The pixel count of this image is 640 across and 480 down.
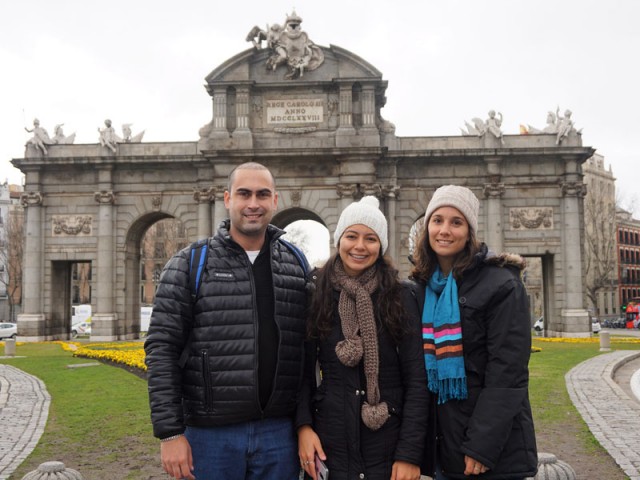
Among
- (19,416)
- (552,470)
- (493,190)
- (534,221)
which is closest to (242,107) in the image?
(493,190)

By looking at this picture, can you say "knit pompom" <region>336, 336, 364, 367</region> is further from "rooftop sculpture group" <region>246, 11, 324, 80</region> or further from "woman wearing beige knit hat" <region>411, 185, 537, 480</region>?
"rooftop sculpture group" <region>246, 11, 324, 80</region>

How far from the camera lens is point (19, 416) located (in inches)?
504

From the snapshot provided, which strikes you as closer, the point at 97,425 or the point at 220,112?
the point at 97,425

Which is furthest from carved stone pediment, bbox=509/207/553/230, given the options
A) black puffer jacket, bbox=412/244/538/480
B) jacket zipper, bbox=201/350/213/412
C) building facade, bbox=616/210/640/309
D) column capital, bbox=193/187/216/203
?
building facade, bbox=616/210/640/309

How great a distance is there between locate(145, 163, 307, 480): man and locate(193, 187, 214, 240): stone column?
28.5 metres

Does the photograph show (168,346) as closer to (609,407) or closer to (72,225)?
(609,407)

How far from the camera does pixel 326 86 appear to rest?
108 ft

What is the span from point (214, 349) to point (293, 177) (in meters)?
28.2

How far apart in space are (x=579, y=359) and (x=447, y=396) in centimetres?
1885

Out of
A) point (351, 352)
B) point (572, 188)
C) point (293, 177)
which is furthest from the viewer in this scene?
point (572, 188)

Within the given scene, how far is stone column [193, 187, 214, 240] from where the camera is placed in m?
33.4

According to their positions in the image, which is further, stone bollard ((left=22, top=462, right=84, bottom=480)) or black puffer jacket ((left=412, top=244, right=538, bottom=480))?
stone bollard ((left=22, top=462, right=84, bottom=480))

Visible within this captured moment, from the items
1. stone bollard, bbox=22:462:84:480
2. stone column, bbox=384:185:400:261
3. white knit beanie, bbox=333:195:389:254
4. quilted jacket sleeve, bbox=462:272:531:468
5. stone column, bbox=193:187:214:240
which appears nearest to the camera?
quilted jacket sleeve, bbox=462:272:531:468

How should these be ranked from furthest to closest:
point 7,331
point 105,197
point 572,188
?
point 7,331 < point 105,197 < point 572,188
